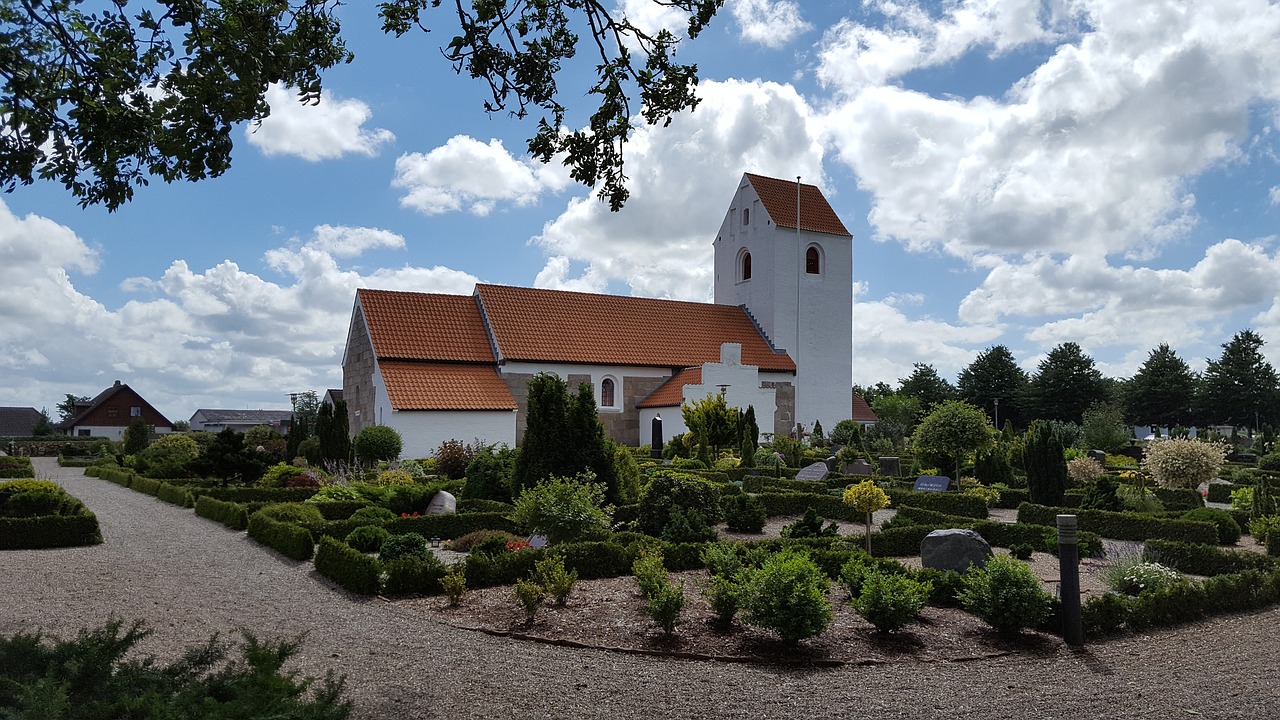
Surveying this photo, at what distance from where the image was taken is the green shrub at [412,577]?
8.30m

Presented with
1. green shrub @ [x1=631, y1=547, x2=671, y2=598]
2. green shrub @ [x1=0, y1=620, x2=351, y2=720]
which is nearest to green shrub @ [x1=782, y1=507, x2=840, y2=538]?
green shrub @ [x1=631, y1=547, x2=671, y2=598]

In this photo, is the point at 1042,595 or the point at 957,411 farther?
the point at 957,411

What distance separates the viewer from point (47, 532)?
11.6 m

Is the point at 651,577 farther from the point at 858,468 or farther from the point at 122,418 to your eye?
the point at 122,418

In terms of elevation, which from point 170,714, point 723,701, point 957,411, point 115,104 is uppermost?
point 115,104

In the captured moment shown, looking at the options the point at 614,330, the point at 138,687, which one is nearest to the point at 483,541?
the point at 138,687

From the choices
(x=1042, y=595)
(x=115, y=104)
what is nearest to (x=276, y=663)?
(x=115, y=104)

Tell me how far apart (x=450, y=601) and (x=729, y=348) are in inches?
998

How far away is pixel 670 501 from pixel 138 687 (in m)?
8.03

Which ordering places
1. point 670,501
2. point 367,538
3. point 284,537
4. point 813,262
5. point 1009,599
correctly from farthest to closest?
1. point 813,262
2. point 670,501
3. point 367,538
4. point 284,537
5. point 1009,599

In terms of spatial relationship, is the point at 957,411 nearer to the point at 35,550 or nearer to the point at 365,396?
the point at 35,550

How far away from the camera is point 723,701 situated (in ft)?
17.3

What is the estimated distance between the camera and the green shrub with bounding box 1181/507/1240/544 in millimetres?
12352

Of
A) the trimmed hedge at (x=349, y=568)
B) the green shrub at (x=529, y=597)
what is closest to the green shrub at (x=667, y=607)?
the green shrub at (x=529, y=597)
